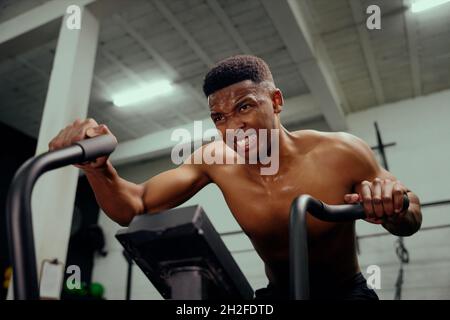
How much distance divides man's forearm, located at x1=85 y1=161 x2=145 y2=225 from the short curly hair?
431 mm

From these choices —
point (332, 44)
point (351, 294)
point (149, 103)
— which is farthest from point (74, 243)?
point (351, 294)

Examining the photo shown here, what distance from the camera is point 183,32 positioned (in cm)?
451

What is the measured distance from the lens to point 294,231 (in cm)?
64

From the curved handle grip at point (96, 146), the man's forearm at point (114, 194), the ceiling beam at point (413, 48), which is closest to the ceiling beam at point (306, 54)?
the ceiling beam at point (413, 48)

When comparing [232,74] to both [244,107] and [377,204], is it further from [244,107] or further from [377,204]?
[377,204]

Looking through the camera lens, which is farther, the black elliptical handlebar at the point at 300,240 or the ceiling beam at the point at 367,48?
the ceiling beam at the point at 367,48

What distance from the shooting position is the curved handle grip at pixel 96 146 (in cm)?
62

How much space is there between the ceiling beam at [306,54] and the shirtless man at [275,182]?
90.3 inches

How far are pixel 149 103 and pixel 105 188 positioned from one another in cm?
478

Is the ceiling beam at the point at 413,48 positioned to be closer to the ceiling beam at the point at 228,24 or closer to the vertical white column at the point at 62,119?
the ceiling beam at the point at 228,24

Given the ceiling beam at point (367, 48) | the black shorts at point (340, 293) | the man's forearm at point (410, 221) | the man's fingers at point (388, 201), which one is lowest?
the black shorts at point (340, 293)

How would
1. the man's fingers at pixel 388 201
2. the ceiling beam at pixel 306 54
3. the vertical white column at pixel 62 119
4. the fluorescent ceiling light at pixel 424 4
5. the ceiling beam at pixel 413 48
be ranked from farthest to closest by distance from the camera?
1. the ceiling beam at pixel 413 48
2. the fluorescent ceiling light at pixel 424 4
3. the ceiling beam at pixel 306 54
4. the vertical white column at pixel 62 119
5. the man's fingers at pixel 388 201

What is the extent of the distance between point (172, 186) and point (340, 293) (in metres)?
0.74
